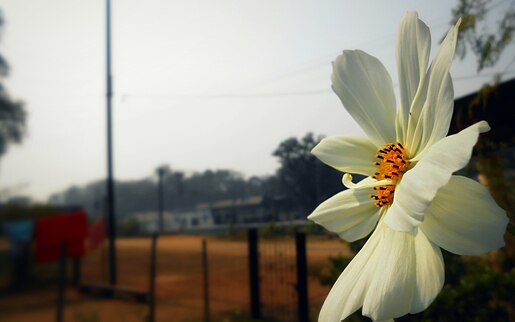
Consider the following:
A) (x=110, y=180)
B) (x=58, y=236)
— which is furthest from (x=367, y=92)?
(x=110, y=180)

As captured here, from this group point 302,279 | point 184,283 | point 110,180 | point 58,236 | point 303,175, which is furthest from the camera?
point 110,180

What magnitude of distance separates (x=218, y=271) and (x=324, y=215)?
1.67 m

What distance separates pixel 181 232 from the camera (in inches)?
63.2

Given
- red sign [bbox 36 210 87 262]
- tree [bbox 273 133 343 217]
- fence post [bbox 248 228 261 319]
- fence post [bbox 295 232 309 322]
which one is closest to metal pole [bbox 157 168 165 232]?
red sign [bbox 36 210 87 262]

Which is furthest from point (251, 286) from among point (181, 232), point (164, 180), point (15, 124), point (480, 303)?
point (15, 124)

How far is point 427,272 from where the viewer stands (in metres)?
0.09

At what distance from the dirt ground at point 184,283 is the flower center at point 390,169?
34cm

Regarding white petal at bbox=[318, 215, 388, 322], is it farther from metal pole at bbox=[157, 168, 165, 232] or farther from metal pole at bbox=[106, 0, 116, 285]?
metal pole at bbox=[106, 0, 116, 285]

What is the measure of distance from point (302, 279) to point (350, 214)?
725 millimetres

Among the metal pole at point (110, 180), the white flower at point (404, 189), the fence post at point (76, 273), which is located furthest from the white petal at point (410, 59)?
the fence post at point (76, 273)

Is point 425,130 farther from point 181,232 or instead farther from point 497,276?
point 181,232

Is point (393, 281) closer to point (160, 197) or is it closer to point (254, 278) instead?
point (254, 278)

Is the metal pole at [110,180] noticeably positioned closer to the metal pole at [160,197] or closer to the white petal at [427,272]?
the metal pole at [160,197]

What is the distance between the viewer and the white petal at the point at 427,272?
0.08 meters
